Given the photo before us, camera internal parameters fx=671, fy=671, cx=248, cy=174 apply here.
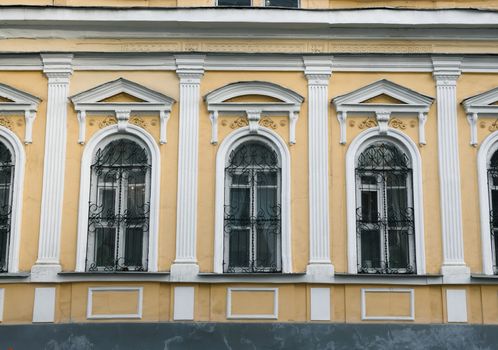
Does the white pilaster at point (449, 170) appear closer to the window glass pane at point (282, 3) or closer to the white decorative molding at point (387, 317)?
the white decorative molding at point (387, 317)

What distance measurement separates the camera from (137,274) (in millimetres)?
9945

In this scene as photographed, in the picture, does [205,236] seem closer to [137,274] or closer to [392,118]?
[137,274]

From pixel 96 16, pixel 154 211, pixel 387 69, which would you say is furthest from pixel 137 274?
pixel 387 69

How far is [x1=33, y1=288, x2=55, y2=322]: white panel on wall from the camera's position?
9.91 meters

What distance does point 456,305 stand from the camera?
998 cm

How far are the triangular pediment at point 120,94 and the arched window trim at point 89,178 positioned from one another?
1.46ft

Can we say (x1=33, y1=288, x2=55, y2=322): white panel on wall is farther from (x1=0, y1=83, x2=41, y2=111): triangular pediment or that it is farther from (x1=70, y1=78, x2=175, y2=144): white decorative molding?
(x1=0, y1=83, x2=41, y2=111): triangular pediment

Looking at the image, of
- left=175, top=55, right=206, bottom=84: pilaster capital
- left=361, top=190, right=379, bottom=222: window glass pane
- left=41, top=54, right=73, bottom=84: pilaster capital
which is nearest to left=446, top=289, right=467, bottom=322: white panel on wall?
left=361, top=190, right=379, bottom=222: window glass pane

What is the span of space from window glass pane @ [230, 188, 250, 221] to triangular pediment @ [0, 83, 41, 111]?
3.40 m

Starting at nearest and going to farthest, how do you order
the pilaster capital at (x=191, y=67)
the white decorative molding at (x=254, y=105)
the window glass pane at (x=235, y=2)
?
1. the white decorative molding at (x=254, y=105)
2. the pilaster capital at (x=191, y=67)
3. the window glass pane at (x=235, y=2)

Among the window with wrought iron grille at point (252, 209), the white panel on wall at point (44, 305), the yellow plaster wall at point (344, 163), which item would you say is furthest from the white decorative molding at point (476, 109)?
the white panel on wall at point (44, 305)

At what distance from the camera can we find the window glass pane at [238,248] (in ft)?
33.6

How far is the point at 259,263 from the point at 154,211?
1786 mm

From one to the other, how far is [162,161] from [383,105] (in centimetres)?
357
